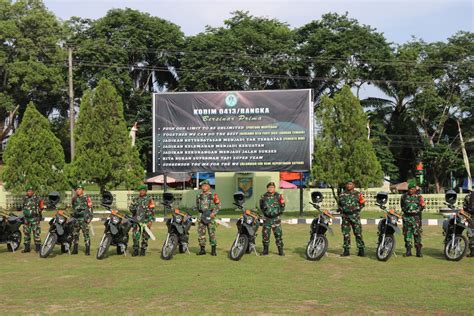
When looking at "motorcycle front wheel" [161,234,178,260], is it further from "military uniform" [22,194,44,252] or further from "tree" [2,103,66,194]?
"tree" [2,103,66,194]

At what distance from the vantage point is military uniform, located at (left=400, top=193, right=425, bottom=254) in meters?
12.2

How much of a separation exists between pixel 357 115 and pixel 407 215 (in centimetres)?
1384

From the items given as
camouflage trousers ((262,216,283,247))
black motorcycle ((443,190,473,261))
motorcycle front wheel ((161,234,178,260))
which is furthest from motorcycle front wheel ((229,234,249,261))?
black motorcycle ((443,190,473,261))

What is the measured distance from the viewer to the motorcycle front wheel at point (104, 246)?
40.3 ft

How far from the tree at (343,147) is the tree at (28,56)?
70.6 ft

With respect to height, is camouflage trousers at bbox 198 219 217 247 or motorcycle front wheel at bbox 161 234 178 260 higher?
camouflage trousers at bbox 198 219 217 247

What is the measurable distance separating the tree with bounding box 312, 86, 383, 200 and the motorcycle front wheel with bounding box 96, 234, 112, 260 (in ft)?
45.2

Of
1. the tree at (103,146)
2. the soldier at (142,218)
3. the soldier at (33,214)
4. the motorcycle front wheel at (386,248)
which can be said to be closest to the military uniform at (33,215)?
the soldier at (33,214)

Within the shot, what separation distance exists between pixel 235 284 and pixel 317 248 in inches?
128

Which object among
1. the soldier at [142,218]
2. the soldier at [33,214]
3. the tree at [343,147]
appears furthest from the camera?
the tree at [343,147]

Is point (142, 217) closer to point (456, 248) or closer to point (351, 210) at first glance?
point (351, 210)

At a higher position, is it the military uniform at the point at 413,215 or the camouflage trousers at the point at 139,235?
the military uniform at the point at 413,215

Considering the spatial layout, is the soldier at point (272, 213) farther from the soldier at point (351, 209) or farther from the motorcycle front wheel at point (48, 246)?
the motorcycle front wheel at point (48, 246)

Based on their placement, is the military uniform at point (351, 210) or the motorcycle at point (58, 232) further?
the motorcycle at point (58, 232)
